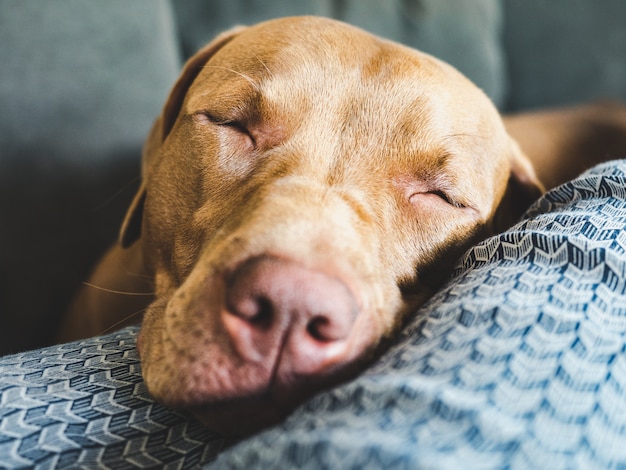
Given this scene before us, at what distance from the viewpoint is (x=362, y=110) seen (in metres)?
1.84

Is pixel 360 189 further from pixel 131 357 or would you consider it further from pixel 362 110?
pixel 131 357

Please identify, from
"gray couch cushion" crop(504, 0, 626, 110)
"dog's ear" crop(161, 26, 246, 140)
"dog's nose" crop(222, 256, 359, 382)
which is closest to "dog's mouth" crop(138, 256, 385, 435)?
"dog's nose" crop(222, 256, 359, 382)

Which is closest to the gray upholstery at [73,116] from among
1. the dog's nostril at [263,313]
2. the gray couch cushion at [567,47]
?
the gray couch cushion at [567,47]

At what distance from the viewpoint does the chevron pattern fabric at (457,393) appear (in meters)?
0.90

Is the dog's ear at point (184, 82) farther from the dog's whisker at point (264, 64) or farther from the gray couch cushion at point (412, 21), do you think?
the gray couch cushion at point (412, 21)

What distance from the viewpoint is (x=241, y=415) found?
1.26m

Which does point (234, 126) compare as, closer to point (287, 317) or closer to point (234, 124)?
point (234, 124)

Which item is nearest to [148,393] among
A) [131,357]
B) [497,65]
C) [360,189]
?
[131,357]

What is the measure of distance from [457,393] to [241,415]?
49 cm

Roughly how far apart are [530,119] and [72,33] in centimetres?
247

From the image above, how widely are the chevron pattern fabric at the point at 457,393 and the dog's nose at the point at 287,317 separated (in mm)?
115

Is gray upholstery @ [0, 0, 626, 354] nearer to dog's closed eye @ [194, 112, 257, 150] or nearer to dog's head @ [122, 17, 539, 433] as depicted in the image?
dog's head @ [122, 17, 539, 433]

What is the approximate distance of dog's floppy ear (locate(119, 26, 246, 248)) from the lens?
2213mm

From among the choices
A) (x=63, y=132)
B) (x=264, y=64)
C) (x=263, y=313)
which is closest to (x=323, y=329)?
(x=263, y=313)
